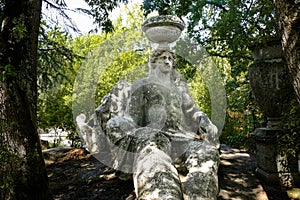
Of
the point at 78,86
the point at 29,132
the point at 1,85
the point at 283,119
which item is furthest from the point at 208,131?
the point at 78,86

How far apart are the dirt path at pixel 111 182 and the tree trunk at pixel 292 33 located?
5.81ft

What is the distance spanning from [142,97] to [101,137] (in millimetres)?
2010

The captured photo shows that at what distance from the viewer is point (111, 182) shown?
3598 millimetres

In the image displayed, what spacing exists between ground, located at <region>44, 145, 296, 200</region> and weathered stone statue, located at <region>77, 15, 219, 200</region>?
0.86 feet

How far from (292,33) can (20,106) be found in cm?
218

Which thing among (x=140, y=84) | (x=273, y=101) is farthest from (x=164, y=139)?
(x=273, y=101)

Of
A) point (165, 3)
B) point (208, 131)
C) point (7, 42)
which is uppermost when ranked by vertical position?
point (165, 3)

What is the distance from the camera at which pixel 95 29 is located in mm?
4289

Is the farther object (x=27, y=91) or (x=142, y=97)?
(x=142, y=97)

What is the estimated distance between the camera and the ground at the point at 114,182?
10.5 ft

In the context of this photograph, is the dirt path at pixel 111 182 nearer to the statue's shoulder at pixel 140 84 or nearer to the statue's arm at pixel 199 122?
the statue's arm at pixel 199 122

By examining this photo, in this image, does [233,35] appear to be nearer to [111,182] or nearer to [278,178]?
[278,178]

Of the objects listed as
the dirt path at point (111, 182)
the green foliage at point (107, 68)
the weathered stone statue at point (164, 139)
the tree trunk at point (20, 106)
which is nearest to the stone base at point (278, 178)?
the dirt path at point (111, 182)

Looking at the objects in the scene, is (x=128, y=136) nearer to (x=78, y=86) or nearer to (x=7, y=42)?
(x=7, y=42)
